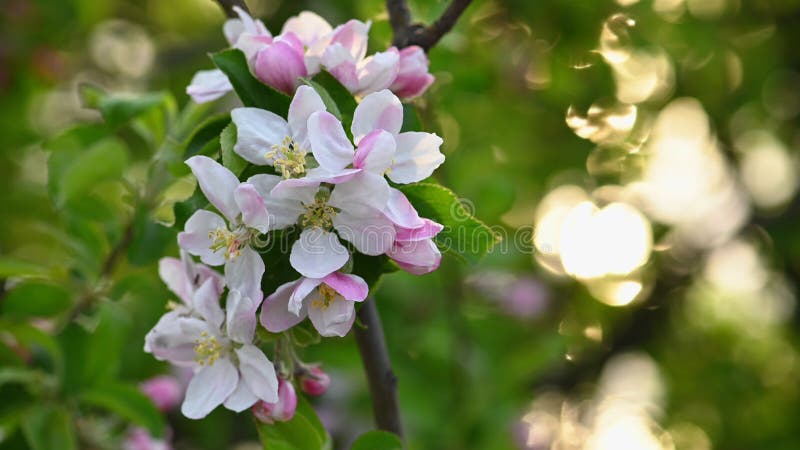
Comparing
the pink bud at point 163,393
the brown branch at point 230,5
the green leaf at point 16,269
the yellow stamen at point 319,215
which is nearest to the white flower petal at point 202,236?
the yellow stamen at point 319,215

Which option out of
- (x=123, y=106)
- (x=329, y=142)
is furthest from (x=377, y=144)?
(x=123, y=106)

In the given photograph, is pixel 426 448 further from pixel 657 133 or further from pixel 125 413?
pixel 657 133

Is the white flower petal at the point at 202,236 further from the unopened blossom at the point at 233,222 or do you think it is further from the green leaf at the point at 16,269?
the green leaf at the point at 16,269

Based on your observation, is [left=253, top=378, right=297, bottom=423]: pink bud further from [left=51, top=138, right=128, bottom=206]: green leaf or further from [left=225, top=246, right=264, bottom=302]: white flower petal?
[left=51, top=138, right=128, bottom=206]: green leaf

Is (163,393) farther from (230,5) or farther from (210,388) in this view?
(230,5)

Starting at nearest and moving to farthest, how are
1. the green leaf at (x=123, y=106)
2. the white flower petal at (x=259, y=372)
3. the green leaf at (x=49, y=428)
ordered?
the white flower petal at (x=259, y=372) → the green leaf at (x=123, y=106) → the green leaf at (x=49, y=428)

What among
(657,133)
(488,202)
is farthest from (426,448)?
(657,133)
